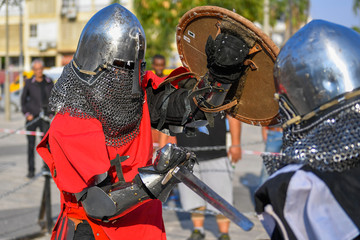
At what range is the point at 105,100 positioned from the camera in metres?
2.63

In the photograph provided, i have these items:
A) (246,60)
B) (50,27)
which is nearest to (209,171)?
(246,60)

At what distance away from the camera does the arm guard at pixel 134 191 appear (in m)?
2.45

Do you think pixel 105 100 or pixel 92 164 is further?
pixel 105 100

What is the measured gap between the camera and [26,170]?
9016 mm

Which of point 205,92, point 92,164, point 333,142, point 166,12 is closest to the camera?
point 333,142

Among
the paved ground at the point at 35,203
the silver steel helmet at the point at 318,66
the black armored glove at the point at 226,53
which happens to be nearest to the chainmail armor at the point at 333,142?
the silver steel helmet at the point at 318,66

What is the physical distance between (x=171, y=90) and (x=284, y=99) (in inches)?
51.3

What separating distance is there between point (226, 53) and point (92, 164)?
2.73 ft

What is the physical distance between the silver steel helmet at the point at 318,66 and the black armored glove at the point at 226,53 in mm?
814

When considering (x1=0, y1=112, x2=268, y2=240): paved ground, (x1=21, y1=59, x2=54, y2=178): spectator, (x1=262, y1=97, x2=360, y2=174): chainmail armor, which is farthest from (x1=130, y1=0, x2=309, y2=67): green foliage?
(x1=262, y1=97, x2=360, y2=174): chainmail armor

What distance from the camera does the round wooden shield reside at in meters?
2.58

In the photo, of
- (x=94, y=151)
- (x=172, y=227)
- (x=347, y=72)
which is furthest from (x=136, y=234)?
(x=172, y=227)

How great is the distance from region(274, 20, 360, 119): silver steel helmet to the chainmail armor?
0.05 meters

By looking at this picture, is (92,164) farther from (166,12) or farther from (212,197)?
(166,12)
